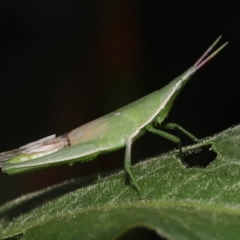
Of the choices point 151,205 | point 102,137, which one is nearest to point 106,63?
point 102,137

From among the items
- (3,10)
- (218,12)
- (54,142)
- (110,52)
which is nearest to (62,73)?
(110,52)

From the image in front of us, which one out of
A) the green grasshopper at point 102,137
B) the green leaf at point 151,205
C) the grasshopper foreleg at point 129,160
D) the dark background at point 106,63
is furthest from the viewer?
the dark background at point 106,63

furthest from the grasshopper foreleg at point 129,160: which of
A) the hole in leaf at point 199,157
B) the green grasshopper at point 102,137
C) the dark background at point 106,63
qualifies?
the dark background at point 106,63

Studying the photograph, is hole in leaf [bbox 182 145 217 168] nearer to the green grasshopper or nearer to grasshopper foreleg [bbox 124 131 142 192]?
the green grasshopper

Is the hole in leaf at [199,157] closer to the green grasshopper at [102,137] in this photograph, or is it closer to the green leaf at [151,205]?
the green leaf at [151,205]

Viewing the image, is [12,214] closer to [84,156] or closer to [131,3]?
[84,156]
